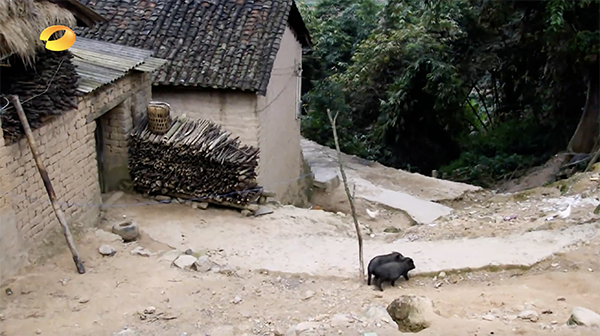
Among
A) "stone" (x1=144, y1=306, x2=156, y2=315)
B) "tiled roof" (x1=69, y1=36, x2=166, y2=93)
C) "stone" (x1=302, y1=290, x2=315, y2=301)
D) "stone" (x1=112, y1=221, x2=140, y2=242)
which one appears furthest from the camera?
"tiled roof" (x1=69, y1=36, x2=166, y2=93)

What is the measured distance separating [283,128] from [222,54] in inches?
112

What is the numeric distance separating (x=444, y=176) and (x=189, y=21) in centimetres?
1011

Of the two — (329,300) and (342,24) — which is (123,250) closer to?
(329,300)

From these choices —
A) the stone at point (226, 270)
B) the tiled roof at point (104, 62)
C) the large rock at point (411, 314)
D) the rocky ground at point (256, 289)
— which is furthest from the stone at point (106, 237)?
the large rock at point (411, 314)

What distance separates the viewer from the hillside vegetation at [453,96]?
59.2 feet

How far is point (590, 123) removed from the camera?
1622 centimetres

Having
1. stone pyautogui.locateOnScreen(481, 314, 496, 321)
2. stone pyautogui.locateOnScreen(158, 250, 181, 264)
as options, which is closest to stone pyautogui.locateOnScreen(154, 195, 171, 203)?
stone pyautogui.locateOnScreen(158, 250, 181, 264)

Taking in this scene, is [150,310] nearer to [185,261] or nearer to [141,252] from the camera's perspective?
[185,261]

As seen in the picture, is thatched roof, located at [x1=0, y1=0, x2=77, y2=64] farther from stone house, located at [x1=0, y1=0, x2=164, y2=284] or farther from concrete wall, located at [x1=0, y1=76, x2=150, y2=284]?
concrete wall, located at [x1=0, y1=76, x2=150, y2=284]

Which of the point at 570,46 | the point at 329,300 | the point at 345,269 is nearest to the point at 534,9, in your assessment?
the point at 570,46

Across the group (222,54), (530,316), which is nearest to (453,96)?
(222,54)

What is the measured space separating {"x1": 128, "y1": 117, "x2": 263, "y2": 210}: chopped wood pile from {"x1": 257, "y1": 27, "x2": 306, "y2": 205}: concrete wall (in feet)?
6.29

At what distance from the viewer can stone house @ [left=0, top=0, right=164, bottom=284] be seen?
7.92m

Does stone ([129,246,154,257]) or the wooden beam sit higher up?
the wooden beam
